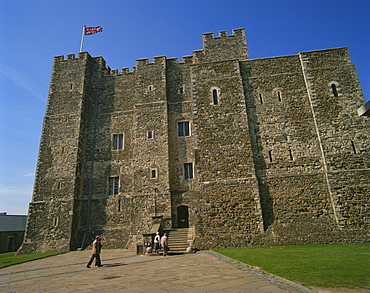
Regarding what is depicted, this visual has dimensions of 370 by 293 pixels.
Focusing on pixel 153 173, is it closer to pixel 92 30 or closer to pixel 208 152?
pixel 208 152

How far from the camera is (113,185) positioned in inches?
766

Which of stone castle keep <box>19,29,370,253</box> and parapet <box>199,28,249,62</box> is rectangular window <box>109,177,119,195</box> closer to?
stone castle keep <box>19,29,370,253</box>

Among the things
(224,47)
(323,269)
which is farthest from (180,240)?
(224,47)

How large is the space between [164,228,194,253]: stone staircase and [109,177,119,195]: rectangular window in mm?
5879

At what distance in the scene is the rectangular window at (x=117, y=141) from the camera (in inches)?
800

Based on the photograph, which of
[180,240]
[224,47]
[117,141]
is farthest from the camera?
[224,47]

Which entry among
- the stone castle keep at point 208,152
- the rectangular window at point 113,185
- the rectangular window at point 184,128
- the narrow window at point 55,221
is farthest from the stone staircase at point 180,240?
the narrow window at point 55,221

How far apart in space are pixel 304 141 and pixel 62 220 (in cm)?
1776

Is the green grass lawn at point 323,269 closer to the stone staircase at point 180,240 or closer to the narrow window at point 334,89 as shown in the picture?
the stone staircase at point 180,240

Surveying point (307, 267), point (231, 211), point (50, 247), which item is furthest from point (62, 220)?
point (307, 267)

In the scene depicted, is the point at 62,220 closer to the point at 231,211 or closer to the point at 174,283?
the point at 231,211

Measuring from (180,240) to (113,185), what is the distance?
7.66m

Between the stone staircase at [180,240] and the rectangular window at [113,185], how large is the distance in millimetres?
5879

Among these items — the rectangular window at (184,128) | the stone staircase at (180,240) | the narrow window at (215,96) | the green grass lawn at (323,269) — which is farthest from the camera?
the rectangular window at (184,128)
